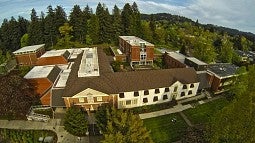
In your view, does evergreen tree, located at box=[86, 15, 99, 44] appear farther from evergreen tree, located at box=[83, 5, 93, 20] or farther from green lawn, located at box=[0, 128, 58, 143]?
green lawn, located at box=[0, 128, 58, 143]

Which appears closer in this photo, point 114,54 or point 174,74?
point 174,74

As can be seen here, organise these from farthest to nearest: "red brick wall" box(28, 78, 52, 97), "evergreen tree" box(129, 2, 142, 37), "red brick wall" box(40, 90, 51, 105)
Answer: "evergreen tree" box(129, 2, 142, 37) < "red brick wall" box(28, 78, 52, 97) < "red brick wall" box(40, 90, 51, 105)

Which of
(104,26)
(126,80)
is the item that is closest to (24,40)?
(104,26)

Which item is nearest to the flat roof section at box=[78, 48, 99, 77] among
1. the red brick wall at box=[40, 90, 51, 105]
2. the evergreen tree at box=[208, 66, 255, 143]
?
the red brick wall at box=[40, 90, 51, 105]

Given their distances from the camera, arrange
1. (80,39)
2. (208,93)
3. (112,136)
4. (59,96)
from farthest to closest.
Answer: (80,39) → (208,93) → (59,96) → (112,136)

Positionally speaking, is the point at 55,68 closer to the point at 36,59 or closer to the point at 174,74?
the point at 36,59

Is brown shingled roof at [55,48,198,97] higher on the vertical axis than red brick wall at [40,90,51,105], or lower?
higher

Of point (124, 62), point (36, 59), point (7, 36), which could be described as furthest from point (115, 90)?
point (7, 36)
